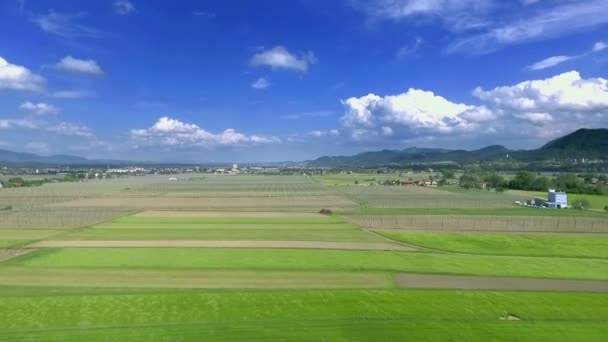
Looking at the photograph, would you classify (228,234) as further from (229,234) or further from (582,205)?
(582,205)

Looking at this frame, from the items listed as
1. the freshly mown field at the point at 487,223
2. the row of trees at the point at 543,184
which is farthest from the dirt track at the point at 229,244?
the row of trees at the point at 543,184

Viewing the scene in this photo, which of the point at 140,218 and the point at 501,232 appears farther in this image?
the point at 140,218

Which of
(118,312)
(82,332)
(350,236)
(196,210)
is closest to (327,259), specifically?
(350,236)

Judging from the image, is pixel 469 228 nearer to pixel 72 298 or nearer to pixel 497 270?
A: pixel 497 270

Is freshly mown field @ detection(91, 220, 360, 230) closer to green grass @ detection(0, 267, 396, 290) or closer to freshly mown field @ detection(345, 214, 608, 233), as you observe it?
freshly mown field @ detection(345, 214, 608, 233)

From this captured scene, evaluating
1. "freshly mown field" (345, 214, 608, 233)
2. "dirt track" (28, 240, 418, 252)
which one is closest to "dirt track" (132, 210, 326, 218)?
"freshly mown field" (345, 214, 608, 233)

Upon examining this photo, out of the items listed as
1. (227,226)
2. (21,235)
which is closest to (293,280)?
(227,226)

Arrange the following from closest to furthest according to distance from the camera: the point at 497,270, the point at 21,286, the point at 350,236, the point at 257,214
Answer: the point at 21,286 → the point at 497,270 → the point at 350,236 → the point at 257,214

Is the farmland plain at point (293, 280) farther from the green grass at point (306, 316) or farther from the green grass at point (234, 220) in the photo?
the green grass at point (234, 220)
